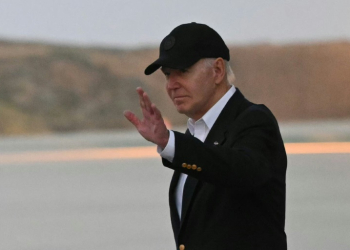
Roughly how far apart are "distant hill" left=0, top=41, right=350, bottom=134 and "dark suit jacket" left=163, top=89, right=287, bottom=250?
109 feet

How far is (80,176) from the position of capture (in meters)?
12.8

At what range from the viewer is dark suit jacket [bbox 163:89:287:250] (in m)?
1.69

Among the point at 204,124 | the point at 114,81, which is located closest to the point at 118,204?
the point at 204,124

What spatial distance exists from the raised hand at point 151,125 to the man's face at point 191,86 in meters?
0.20

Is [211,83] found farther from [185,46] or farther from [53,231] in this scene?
[53,231]

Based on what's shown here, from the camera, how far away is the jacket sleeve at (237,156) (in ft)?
5.49

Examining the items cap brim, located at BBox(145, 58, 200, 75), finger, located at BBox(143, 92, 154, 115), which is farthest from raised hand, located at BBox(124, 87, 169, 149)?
cap brim, located at BBox(145, 58, 200, 75)

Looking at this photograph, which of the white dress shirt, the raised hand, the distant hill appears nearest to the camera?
the raised hand

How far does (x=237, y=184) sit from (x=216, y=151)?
0.10m

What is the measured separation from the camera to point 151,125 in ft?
5.52

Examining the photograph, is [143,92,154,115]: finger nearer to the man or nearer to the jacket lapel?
the man

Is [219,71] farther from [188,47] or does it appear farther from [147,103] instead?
[147,103]

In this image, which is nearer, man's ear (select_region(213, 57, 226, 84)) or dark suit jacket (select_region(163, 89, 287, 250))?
dark suit jacket (select_region(163, 89, 287, 250))

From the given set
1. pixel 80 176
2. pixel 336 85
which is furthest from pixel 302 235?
pixel 336 85
